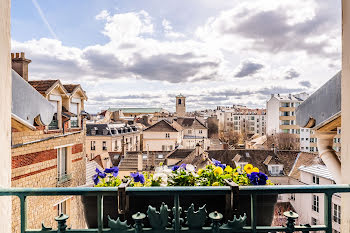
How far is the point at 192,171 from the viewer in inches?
53.2

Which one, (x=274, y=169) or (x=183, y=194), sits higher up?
(x=183, y=194)

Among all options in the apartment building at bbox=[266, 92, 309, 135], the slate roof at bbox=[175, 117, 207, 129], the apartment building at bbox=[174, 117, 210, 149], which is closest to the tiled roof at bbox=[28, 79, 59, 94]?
the apartment building at bbox=[174, 117, 210, 149]

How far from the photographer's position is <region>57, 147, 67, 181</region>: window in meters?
7.86

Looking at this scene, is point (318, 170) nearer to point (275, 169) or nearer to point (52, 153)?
point (275, 169)

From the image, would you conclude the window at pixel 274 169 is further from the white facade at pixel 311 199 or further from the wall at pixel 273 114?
the wall at pixel 273 114

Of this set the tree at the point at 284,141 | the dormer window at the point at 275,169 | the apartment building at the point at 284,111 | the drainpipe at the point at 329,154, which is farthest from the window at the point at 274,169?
the apartment building at the point at 284,111

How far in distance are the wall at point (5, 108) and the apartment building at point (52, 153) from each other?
146 inches

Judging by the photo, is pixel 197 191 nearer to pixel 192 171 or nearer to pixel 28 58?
pixel 192 171

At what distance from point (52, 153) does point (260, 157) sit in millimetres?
14207

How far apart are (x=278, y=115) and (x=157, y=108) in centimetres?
4234

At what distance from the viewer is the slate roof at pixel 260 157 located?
1625 centimetres

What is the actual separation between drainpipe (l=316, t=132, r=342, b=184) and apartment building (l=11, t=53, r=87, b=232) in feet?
14.0

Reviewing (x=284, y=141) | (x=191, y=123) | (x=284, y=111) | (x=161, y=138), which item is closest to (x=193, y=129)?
A: (x=191, y=123)

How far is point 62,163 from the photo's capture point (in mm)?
8234
